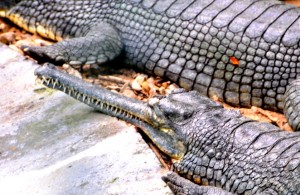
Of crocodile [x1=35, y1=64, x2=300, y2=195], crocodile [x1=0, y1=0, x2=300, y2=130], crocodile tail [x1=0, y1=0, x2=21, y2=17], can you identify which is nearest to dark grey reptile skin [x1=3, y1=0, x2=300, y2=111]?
crocodile [x1=0, y1=0, x2=300, y2=130]

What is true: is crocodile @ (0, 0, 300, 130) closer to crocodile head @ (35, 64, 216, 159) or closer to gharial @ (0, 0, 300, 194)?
gharial @ (0, 0, 300, 194)

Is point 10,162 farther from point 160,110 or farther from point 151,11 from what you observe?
point 151,11

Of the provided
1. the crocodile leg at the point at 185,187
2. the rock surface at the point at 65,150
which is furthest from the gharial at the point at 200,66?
the rock surface at the point at 65,150

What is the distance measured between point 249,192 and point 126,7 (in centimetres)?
246

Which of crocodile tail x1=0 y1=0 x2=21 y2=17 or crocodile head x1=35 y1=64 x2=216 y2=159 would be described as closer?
crocodile head x1=35 y1=64 x2=216 y2=159

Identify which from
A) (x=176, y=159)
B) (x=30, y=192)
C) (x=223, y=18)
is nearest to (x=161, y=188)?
(x=176, y=159)

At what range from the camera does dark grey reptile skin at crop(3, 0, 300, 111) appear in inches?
179

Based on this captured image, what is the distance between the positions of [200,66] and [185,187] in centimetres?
169

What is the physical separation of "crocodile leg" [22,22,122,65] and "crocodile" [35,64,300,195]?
0.73 meters

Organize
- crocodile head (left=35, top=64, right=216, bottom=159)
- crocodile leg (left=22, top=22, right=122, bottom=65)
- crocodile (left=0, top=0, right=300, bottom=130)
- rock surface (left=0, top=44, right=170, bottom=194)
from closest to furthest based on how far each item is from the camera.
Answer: rock surface (left=0, top=44, right=170, bottom=194), crocodile head (left=35, top=64, right=216, bottom=159), crocodile (left=0, top=0, right=300, bottom=130), crocodile leg (left=22, top=22, right=122, bottom=65)

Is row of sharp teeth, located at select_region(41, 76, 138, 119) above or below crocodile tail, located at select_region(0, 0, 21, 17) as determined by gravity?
above

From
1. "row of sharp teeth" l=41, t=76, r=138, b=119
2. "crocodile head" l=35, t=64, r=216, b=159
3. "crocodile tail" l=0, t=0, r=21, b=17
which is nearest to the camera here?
"crocodile head" l=35, t=64, r=216, b=159

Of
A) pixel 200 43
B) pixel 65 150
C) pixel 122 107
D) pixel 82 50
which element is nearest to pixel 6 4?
pixel 82 50

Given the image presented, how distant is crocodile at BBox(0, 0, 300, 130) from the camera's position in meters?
4.53
